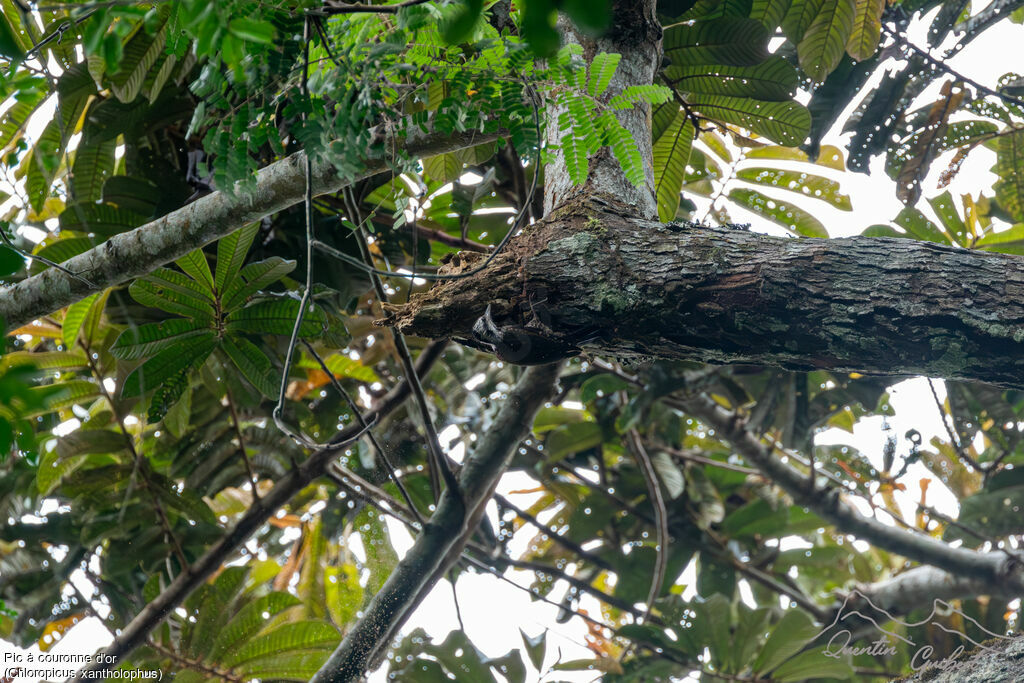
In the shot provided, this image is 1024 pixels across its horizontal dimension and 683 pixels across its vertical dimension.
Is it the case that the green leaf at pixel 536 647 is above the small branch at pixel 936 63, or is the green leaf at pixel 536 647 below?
below

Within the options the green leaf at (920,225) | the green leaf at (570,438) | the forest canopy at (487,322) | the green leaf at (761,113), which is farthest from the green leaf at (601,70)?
the green leaf at (570,438)

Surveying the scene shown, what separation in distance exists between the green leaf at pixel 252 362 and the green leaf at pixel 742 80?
1368 millimetres

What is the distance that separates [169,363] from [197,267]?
292 mm

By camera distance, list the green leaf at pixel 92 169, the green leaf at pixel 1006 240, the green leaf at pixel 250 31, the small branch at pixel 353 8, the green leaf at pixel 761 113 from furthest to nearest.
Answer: the green leaf at pixel 92 169 < the green leaf at pixel 1006 240 < the green leaf at pixel 761 113 < the small branch at pixel 353 8 < the green leaf at pixel 250 31

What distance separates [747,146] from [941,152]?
1.93 ft

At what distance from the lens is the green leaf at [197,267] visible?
1879 mm

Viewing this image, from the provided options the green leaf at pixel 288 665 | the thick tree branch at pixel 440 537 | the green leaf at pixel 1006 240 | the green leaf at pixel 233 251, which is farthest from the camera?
the green leaf at pixel 288 665

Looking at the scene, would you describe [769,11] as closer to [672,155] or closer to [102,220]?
[672,155]

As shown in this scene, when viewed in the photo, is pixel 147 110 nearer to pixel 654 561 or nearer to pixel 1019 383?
pixel 1019 383

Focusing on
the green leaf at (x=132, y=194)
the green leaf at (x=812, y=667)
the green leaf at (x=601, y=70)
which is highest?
the green leaf at (x=132, y=194)

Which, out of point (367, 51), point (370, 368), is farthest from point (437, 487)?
point (367, 51)

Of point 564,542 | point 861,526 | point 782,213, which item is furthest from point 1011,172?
point 564,542

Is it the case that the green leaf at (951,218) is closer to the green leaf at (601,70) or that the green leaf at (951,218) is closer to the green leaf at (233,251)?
the green leaf at (601,70)

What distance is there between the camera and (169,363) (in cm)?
200
